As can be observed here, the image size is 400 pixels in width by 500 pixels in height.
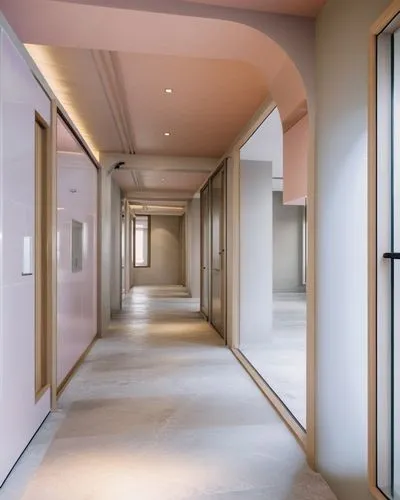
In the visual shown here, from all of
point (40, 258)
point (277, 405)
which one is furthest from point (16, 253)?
point (277, 405)

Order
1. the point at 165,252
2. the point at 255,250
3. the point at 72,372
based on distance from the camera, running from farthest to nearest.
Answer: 1. the point at 165,252
2. the point at 255,250
3. the point at 72,372

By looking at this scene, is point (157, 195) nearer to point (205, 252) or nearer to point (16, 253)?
point (205, 252)

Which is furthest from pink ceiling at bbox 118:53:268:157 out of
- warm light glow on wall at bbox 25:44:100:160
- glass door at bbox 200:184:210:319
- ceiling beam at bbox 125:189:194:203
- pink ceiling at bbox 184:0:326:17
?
ceiling beam at bbox 125:189:194:203

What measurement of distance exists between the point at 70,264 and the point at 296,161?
2618mm

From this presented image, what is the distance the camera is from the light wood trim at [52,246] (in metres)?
3.36

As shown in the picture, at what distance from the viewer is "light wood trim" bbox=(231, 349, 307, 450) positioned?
2.93m

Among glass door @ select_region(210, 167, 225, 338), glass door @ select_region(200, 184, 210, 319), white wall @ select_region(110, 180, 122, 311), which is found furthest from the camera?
white wall @ select_region(110, 180, 122, 311)

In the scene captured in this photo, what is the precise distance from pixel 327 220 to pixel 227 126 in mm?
3445

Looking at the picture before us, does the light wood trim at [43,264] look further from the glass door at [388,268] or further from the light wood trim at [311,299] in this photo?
the glass door at [388,268]

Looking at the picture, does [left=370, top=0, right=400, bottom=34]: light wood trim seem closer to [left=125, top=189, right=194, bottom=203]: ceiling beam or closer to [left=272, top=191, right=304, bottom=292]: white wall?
[left=125, top=189, right=194, bottom=203]: ceiling beam

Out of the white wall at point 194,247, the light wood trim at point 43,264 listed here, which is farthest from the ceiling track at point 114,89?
the white wall at point 194,247

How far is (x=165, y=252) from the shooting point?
17953mm

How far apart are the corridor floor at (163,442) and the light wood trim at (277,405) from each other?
0.06 meters

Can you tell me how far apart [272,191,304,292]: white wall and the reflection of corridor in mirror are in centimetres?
525
